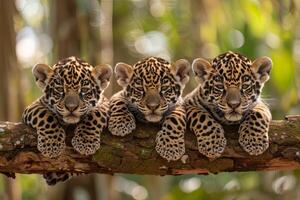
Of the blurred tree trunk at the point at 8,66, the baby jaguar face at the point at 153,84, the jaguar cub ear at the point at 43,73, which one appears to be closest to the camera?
the baby jaguar face at the point at 153,84

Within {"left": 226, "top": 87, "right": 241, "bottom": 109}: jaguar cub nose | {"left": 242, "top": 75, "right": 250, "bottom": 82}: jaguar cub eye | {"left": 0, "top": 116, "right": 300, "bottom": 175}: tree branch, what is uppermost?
{"left": 242, "top": 75, "right": 250, "bottom": 82}: jaguar cub eye

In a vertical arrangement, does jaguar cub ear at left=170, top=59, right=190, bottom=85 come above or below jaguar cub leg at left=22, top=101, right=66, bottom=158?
above

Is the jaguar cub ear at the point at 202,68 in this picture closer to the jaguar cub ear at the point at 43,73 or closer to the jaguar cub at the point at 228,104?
the jaguar cub at the point at 228,104

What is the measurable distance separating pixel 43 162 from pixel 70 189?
4.00m

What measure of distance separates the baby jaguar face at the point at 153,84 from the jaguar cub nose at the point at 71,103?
1.67ft

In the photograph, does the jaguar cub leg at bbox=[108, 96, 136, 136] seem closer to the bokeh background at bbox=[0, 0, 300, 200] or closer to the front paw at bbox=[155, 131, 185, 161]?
the front paw at bbox=[155, 131, 185, 161]

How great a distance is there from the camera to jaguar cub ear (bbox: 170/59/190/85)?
6.65m

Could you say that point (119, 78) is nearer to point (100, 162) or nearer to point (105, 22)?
point (100, 162)

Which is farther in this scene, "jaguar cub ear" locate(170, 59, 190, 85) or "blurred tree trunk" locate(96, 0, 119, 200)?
"blurred tree trunk" locate(96, 0, 119, 200)

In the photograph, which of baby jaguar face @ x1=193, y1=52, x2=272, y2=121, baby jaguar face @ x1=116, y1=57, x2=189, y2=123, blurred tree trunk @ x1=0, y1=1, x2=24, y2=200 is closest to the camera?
baby jaguar face @ x1=193, y1=52, x2=272, y2=121

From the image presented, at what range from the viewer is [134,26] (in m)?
16.6

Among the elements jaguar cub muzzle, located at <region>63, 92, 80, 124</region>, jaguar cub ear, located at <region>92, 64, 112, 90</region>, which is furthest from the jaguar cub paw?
A: jaguar cub ear, located at <region>92, 64, 112, 90</region>

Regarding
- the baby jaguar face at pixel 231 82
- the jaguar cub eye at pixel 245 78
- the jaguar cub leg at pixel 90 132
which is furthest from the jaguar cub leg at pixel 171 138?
the jaguar cub eye at pixel 245 78

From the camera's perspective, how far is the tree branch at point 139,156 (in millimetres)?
5996
